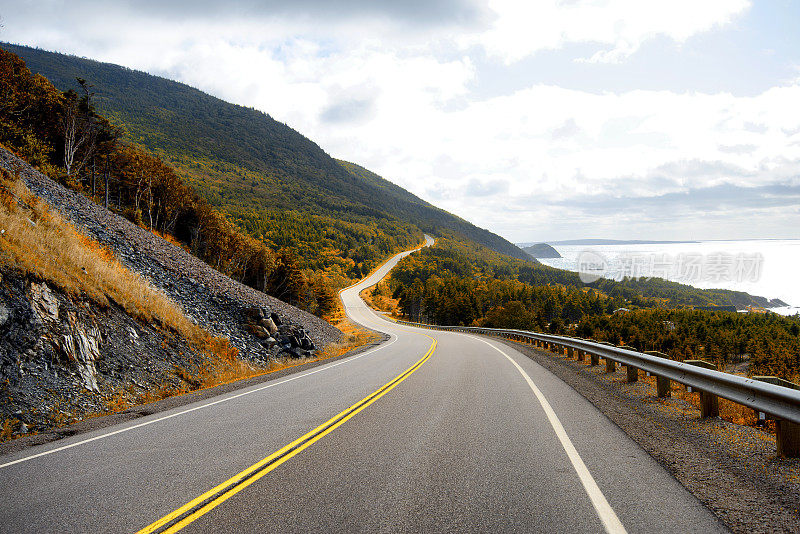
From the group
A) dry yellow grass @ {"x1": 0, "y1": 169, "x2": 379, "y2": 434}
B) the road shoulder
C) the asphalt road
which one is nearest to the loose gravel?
the asphalt road

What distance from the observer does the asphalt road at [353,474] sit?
3418mm

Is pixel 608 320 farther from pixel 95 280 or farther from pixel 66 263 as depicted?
pixel 66 263

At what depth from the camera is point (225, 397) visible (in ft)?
29.8

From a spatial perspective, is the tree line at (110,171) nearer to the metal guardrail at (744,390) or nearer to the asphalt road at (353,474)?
the asphalt road at (353,474)

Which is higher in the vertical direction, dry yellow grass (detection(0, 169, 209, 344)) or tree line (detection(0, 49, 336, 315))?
tree line (detection(0, 49, 336, 315))

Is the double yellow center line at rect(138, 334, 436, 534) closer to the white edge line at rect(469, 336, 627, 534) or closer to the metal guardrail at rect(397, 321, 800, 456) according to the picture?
the white edge line at rect(469, 336, 627, 534)

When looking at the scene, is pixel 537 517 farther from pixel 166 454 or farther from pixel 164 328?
pixel 164 328

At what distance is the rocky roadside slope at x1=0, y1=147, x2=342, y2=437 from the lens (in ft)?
25.2

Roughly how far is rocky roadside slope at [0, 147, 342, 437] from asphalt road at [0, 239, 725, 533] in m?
2.23

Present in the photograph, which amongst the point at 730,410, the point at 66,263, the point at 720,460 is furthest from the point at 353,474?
the point at 66,263

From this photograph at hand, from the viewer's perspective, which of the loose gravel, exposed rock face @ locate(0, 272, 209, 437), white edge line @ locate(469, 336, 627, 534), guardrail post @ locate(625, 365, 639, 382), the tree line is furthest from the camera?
the tree line

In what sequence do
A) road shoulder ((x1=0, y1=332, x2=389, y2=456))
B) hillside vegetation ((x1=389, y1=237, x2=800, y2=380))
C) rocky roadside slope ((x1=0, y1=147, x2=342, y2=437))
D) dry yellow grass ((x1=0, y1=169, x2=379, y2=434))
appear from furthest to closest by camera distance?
hillside vegetation ((x1=389, y1=237, x2=800, y2=380))
dry yellow grass ((x1=0, y1=169, x2=379, y2=434))
rocky roadside slope ((x1=0, y1=147, x2=342, y2=437))
road shoulder ((x1=0, y1=332, x2=389, y2=456))

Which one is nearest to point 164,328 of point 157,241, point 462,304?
point 157,241

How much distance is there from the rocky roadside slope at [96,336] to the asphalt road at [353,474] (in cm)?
223
